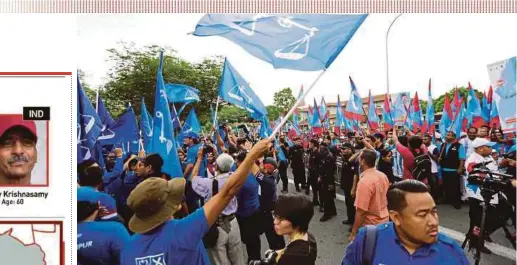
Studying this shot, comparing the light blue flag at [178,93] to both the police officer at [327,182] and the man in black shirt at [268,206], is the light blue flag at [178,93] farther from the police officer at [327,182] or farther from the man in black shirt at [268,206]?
the police officer at [327,182]

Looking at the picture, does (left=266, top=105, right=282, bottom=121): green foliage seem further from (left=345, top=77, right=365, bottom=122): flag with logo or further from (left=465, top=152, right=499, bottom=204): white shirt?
(left=345, top=77, right=365, bottom=122): flag with logo

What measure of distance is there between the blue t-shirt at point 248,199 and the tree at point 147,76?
0.73m

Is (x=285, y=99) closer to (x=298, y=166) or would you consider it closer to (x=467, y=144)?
(x=467, y=144)

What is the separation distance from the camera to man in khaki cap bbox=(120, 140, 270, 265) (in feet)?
4.92

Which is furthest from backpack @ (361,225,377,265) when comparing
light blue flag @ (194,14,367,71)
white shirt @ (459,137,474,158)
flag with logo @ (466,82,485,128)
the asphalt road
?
flag with logo @ (466,82,485,128)

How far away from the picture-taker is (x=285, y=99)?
2.61 meters

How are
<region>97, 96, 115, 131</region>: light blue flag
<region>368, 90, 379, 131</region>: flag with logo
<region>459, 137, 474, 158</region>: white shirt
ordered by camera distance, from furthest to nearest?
<region>368, 90, 379, 131</region>: flag with logo
<region>459, 137, 474, 158</region>: white shirt
<region>97, 96, 115, 131</region>: light blue flag

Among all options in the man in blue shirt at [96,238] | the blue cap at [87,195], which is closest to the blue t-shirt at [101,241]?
the man in blue shirt at [96,238]

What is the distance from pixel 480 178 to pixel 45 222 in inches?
93.7

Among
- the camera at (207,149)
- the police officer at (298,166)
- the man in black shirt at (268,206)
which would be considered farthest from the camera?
the police officer at (298,166)

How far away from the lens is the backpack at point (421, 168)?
342 centimetres

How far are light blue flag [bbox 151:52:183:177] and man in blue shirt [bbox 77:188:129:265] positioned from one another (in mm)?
563

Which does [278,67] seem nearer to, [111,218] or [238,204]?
[238,204]

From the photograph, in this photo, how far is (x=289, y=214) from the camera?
4.95 feet
